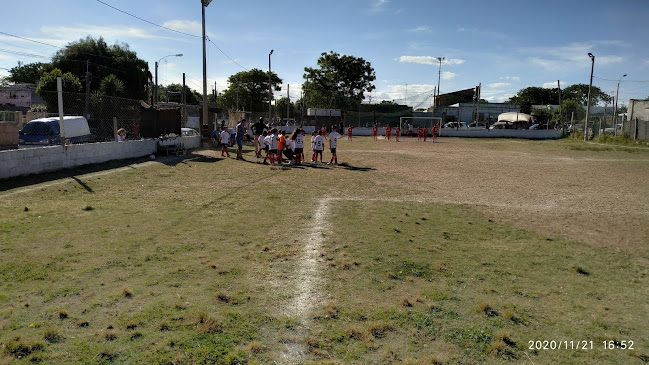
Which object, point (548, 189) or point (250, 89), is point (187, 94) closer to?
point (250, 89)

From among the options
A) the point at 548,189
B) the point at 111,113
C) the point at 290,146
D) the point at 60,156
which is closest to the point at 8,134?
the point at 111,113

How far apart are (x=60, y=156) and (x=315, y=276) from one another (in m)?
11.3

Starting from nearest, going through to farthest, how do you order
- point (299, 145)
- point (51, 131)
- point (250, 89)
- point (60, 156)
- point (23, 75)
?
point (60, 156), point (299, 145), point (51, 131), point (23, 75), point (250, 89)

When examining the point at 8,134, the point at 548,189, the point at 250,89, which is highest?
the point at 250,89

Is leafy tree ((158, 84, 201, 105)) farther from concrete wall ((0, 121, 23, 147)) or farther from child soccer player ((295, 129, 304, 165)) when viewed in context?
child soccer player ((295, 129, 304, 165))

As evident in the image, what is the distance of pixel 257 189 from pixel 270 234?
4644 mm

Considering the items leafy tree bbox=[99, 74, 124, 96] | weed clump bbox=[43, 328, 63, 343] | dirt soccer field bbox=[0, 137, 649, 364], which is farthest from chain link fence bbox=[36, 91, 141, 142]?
leafy tree bbox=[99, 74, 124, 96]

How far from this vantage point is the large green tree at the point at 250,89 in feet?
270

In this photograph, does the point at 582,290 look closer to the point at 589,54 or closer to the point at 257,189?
the point at 257,189

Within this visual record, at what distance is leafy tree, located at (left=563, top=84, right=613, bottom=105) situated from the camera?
89562mm

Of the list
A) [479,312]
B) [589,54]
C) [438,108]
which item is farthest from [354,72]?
[479,312]

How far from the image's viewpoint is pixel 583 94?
303 ft

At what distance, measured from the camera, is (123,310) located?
14.9ft

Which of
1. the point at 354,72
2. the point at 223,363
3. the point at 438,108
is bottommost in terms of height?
the point at 223,363
